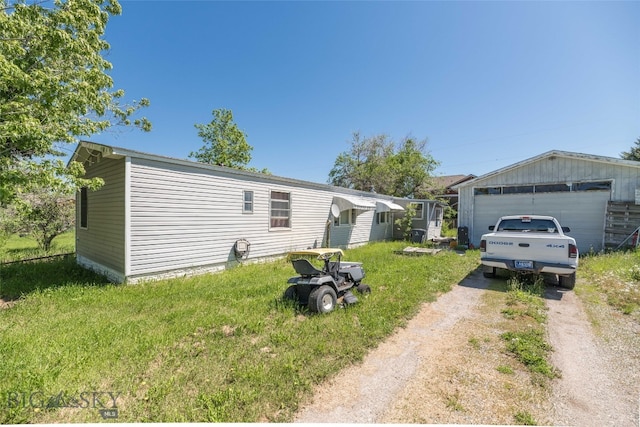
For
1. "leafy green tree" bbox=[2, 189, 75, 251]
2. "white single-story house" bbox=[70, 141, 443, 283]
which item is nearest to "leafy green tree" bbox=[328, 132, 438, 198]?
"white single-story house" bbox=[70, 141, 443, 283]

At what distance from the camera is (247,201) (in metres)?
8.61

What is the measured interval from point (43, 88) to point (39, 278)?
4.61 metres

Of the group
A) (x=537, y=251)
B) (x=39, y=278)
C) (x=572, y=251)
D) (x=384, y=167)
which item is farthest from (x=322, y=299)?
(x=384, y=167)

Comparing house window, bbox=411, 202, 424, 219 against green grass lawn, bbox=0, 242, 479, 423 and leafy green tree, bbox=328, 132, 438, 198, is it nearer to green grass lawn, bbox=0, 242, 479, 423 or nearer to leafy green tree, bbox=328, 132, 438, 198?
leafy green tree, bbox=328, 132, 438, 198

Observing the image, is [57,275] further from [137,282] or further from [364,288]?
[364,288]

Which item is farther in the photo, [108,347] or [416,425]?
[108,347]

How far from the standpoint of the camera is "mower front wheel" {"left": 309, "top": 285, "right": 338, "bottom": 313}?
4.34 m

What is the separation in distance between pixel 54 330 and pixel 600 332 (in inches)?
319

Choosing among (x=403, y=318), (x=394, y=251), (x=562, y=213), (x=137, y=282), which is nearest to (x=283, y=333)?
(x=403, y=318)

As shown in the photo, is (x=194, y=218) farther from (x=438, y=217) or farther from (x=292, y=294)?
(x=438, y=217)

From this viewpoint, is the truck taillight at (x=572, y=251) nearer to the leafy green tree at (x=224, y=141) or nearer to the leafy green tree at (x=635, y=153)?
the leafy green tree at (x=224, y=141)

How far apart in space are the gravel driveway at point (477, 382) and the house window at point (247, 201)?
6.13 m

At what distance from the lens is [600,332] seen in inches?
158

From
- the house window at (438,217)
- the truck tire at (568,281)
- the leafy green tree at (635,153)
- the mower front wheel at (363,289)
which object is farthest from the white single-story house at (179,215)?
the leafy green tree at (635,153)
